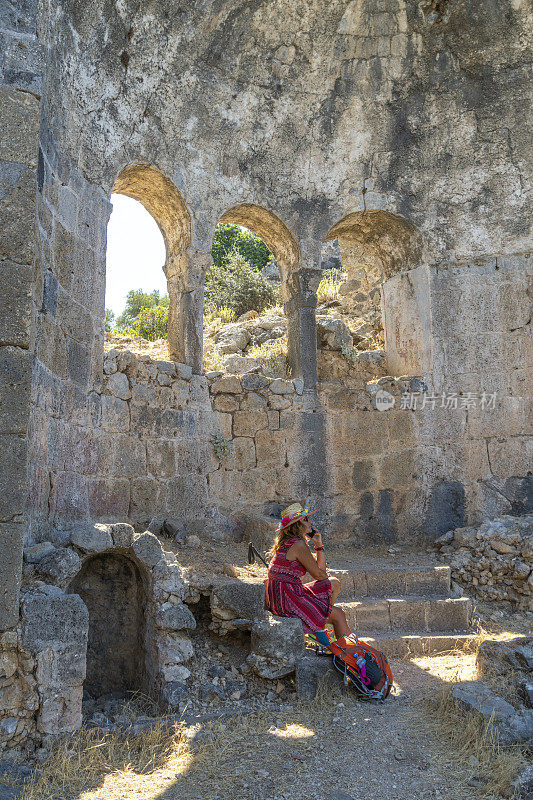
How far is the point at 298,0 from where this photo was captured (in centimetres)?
874

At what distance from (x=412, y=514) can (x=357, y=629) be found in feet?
8.01

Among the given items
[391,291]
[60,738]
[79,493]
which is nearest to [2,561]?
[60,738]

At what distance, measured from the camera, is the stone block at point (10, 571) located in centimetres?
407

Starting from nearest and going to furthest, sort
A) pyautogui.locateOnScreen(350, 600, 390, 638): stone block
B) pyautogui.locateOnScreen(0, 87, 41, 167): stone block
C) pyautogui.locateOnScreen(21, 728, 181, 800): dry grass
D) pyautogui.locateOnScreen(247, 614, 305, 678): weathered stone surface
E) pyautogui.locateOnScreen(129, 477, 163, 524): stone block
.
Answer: pyautogui.locateOnScreen(21, 728, 181, 800): dry grass < pyautogui.locateOnScreen(0, 87, 41, 167): stone block < pyautogui.locateOnScreen(247, 614, 305, 678): weathered stone surface < pyautogui.locateOnScreen(350, 600, 390, 638): stone block < pyautogui.locateOnScreen(129, 477, 163, 524): stone block

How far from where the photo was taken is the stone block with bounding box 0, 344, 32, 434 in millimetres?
4195

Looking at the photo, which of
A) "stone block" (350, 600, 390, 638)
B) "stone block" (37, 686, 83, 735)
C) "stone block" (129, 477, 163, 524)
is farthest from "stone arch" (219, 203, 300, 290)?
"stone block" (37, 686, 83, 735)

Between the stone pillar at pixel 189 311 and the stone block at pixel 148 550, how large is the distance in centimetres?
309

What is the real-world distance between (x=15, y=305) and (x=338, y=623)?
3341mm

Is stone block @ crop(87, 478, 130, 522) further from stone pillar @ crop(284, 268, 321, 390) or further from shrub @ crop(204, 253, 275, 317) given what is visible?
shrub @ crop(204, 253, 275, 317)

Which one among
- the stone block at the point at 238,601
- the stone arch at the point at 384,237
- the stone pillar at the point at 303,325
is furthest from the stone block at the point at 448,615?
the stone arch at the point at 384,237

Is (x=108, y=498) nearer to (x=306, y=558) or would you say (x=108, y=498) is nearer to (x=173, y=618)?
(x=173, y=618)

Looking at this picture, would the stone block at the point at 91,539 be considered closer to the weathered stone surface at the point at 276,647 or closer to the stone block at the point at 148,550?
the stone block at the point at 148,550

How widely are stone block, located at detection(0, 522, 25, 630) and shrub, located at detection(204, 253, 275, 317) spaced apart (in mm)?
10293

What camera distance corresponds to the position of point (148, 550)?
5.39 metres
